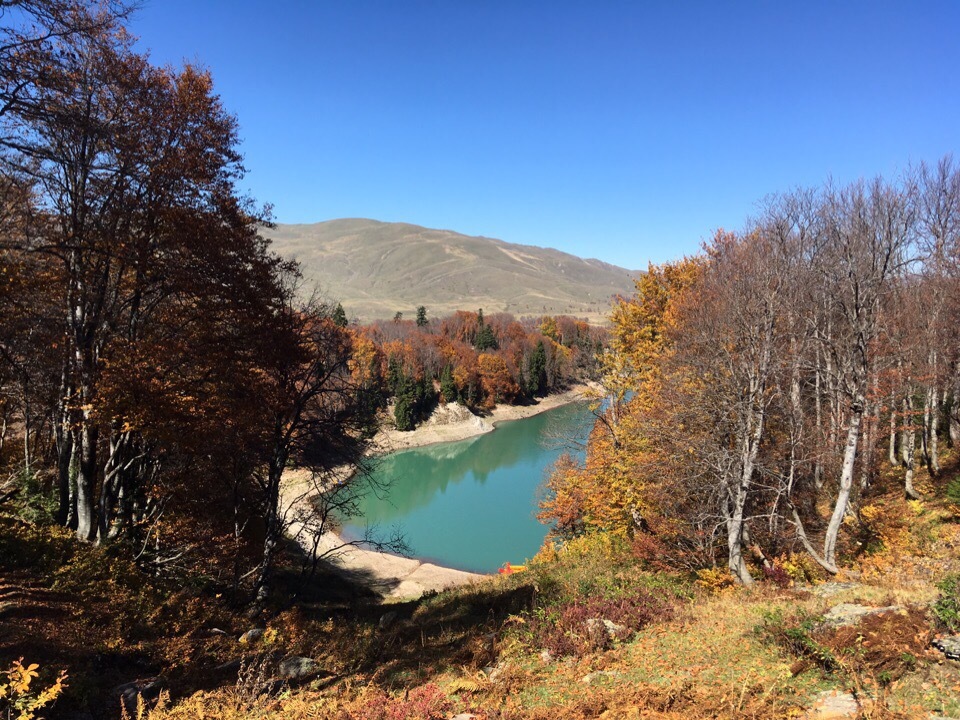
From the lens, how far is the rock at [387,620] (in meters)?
11.8

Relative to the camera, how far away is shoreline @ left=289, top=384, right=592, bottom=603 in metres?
22.3

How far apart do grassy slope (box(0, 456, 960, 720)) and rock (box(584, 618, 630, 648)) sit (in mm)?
158

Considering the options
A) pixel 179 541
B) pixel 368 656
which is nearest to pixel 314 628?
pixel 368 656

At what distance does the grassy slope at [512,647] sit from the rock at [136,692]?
0.24 metres

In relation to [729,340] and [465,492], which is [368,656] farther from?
[465,492]

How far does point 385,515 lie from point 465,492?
7.86 metres

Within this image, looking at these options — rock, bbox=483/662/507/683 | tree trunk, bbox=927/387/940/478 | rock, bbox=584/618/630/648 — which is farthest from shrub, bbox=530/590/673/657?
tree trunk, bbox=927/387/940/478

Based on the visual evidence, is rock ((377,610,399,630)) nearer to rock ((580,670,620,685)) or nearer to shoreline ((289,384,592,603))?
shoreline ((289,384,592,603))

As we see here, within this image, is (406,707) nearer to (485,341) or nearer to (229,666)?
(229,666)

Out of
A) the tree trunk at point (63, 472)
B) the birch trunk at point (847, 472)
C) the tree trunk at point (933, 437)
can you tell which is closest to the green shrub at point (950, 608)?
the birch trunk at point (847, 472)

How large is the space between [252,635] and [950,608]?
36.4 feet

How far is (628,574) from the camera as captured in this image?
43.0ft

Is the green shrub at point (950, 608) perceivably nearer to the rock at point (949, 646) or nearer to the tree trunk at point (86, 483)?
the rock at point (949, 646)

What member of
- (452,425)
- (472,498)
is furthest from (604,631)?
(452,425)
